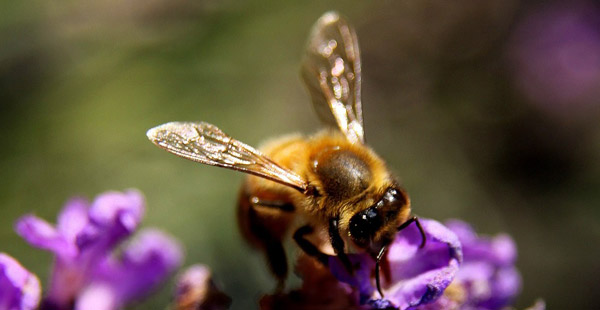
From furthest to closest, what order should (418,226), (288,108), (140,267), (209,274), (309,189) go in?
(288,108) < (140,267) < (209,274) < (309,189) < (418,226)

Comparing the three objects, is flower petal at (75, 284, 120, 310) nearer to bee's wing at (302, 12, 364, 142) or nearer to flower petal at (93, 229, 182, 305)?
flower petal at (93, 229, 182, 305)

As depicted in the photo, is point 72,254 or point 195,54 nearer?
point 72,254

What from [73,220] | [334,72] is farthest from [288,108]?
[73,220]

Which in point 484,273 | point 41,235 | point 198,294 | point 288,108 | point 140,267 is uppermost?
point 288,108

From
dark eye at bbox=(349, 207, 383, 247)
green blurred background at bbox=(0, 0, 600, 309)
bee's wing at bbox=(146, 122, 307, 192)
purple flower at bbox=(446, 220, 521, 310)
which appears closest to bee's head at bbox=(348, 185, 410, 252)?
dark eye at bbox=(349, 207, 383, 247)

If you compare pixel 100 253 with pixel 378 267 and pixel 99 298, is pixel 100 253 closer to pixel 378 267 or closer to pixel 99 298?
pixel 99 298

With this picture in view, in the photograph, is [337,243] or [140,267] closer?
[337,243]

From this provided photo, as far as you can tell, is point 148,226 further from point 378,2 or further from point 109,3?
point 378,2

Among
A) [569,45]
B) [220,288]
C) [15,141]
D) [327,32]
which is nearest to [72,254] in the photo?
[220,288]
